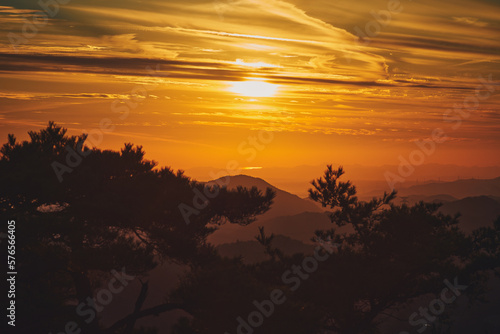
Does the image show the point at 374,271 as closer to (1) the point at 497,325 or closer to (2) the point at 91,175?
(2) the point at 91,175

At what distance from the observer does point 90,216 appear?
18453 mm

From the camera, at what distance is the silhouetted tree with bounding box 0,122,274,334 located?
53.4ft

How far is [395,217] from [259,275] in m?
6.85

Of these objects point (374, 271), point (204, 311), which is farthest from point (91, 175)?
point (374, 271)
